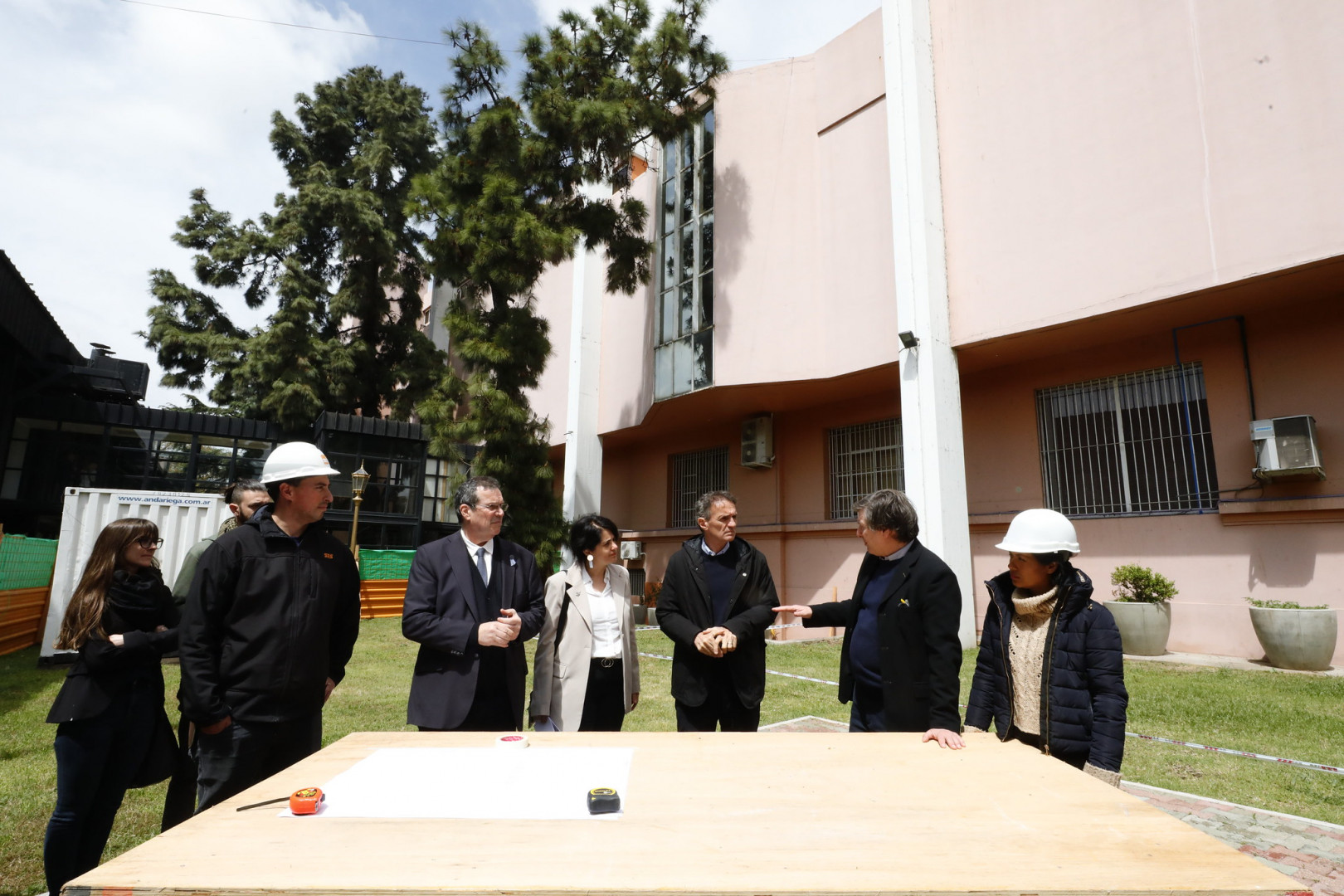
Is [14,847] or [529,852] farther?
[14,847]

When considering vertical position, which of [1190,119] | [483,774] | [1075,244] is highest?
[1190,119]

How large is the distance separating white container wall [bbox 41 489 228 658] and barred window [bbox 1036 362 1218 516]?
1340 cm

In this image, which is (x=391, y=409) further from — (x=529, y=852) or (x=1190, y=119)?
(x=529, y=852)

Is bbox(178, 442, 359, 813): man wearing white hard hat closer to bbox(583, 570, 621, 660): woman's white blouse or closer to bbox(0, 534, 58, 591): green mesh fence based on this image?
bbox(583, 570, 621, 660): woman's white blouse

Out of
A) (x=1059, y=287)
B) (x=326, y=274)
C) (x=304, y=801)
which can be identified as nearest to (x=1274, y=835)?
(x=304, y=801)

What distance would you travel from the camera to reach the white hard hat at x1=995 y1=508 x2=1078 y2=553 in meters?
2.80

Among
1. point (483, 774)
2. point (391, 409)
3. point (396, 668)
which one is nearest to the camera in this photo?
point (483, 774)

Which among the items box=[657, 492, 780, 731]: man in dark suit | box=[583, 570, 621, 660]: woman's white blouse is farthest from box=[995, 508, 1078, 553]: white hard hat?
box=[583, 570, 621, 660]: woman's white blouse

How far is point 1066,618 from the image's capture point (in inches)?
112

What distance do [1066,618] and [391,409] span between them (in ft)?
88.3

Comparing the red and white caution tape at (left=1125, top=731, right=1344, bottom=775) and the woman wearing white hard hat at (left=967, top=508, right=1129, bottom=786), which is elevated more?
the woman wearing white hard hat at (left=967, top=508, right=1129, bottom=786)

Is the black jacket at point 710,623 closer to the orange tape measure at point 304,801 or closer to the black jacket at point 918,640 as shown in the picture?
the black jacket at point 918,640

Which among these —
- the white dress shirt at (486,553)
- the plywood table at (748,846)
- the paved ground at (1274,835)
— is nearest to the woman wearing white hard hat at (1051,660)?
the plywood table at (748,846)

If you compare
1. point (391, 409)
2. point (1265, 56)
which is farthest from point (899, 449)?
point (391, 409)
